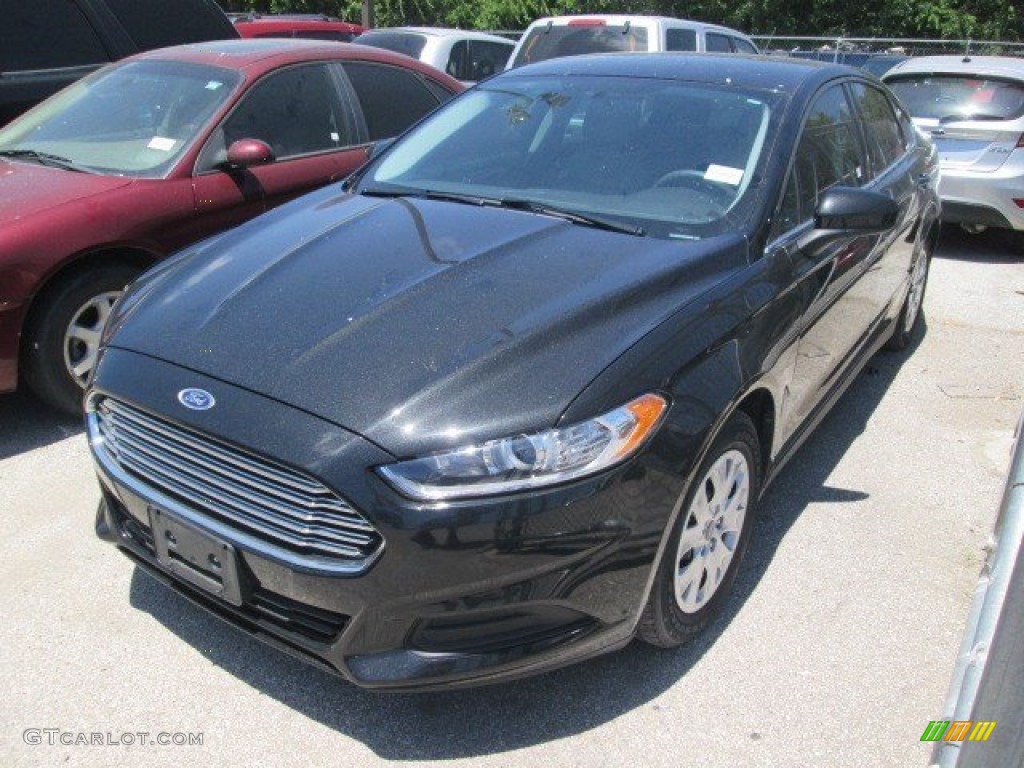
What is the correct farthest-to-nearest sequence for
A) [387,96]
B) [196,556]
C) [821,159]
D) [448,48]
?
[448,48], [387,96], [821,159], [196,556]

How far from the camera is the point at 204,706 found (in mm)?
2598

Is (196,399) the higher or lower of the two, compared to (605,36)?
lower

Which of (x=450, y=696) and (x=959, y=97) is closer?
(x=450, y=696)

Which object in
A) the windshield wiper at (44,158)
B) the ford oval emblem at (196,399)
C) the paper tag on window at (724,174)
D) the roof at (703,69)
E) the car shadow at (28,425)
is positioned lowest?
the car shadow at (28,425)

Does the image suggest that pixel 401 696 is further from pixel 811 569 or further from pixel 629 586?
pixel 811 569

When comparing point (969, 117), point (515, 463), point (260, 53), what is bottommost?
point (969, 117)

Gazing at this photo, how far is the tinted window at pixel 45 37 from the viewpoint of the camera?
19.2ft

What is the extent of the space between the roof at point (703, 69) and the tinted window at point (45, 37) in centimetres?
343

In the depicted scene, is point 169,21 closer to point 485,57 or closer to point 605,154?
point 605,154

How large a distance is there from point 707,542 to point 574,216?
1.18m

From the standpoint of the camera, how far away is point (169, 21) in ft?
21.3

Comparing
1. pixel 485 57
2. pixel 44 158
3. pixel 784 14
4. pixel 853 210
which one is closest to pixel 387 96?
pixel 44 158

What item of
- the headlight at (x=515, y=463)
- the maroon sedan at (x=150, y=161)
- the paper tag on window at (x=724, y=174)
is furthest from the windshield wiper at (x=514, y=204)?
the maroon sedan at (x=150, y=161)

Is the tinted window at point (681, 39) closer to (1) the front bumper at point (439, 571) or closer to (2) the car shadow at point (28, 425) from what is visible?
(2) the car shadow at point (28, 425)
